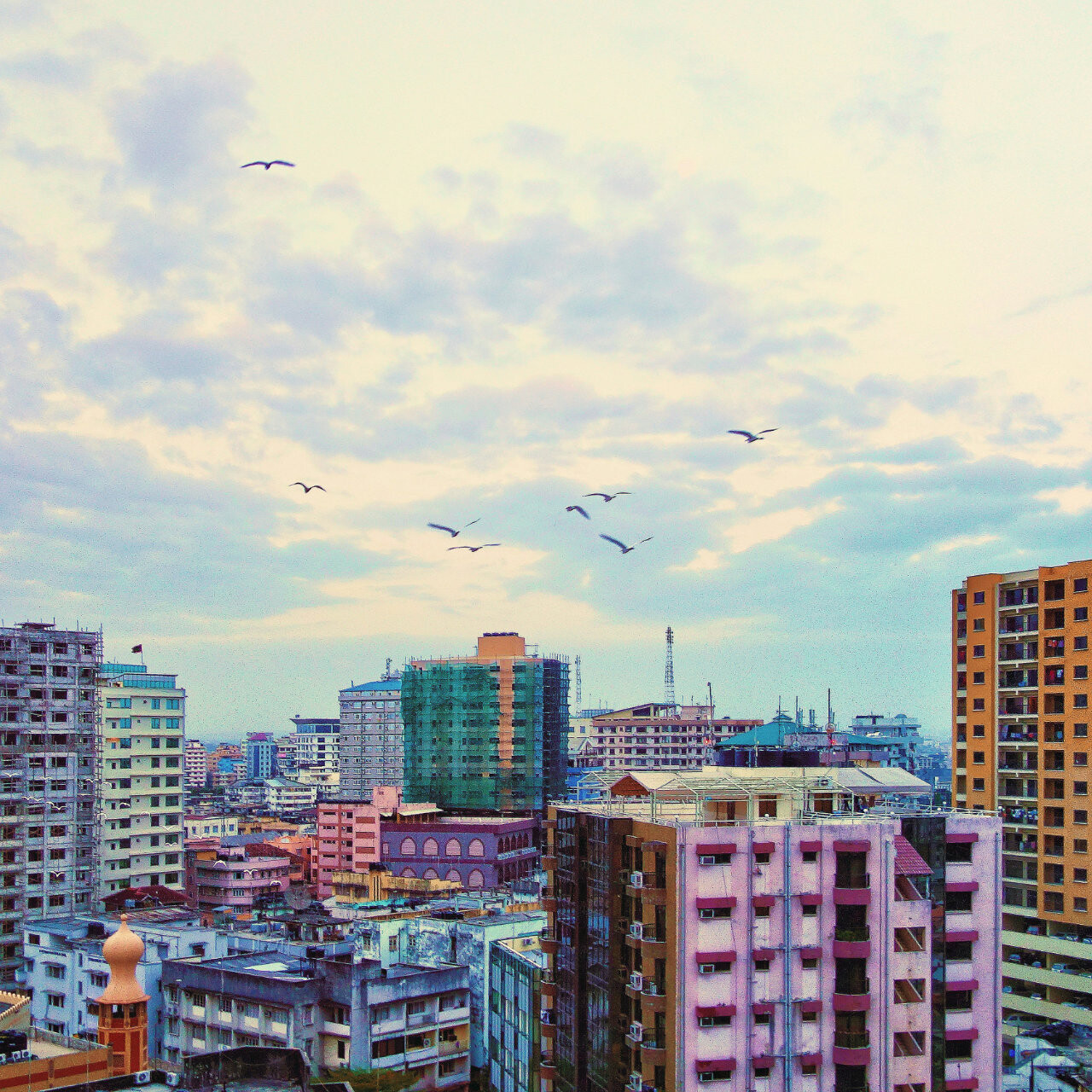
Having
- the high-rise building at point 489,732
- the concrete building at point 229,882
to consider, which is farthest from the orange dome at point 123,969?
the high-rise building at point 489,732

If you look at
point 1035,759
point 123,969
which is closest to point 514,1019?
point 123,969

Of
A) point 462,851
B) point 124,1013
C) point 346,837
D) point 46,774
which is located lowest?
point 346,837

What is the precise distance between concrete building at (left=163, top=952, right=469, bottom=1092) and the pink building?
256ft

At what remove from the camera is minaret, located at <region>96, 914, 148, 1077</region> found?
168 ft

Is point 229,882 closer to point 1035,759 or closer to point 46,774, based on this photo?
point 46,774

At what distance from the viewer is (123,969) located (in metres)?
52.8

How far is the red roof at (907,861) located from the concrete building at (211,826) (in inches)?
5101

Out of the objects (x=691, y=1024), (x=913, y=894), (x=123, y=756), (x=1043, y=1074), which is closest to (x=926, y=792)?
(x=913, y=894)

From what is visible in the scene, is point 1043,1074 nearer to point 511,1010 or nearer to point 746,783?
point 746,783

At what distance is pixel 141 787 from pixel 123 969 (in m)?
56.7

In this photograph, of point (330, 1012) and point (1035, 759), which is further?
point (1035, 759)

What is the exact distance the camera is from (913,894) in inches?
1876

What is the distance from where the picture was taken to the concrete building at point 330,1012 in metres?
59.5

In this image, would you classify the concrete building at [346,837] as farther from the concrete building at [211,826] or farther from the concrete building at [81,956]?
the concrete building at [81,956]
